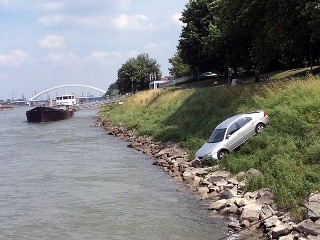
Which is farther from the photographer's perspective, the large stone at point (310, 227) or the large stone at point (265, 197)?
the large stone at point (265, 197)

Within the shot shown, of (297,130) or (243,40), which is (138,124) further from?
(297,130)

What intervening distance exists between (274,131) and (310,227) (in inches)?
368

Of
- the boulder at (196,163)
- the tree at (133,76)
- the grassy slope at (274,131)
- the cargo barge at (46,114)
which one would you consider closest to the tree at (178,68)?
the tree at (133,76)

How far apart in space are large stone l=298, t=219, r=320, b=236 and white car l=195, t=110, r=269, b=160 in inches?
372

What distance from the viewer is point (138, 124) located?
42938 millimetres

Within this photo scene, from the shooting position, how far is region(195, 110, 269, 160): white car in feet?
68.4

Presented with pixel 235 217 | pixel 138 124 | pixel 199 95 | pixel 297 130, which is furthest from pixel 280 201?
pixel 138 124

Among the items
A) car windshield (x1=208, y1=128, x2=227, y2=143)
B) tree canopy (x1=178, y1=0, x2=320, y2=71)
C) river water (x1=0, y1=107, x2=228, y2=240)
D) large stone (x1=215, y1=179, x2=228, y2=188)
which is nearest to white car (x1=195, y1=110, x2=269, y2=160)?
car windshield (x1=208, y1=128, x2=227, y2=143)

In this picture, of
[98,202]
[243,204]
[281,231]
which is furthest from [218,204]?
[98,202]

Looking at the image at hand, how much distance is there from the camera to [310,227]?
36.1 ft

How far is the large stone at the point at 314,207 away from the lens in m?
11.4

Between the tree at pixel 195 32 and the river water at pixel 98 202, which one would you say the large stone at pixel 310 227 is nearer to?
the river water at pixel 98 202

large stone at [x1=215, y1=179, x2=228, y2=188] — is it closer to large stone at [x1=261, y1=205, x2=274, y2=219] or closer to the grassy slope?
the grassy slope

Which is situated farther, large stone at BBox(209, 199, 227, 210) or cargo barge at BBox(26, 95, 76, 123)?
cargo barge at BBox(26, 95, 76, 123)
